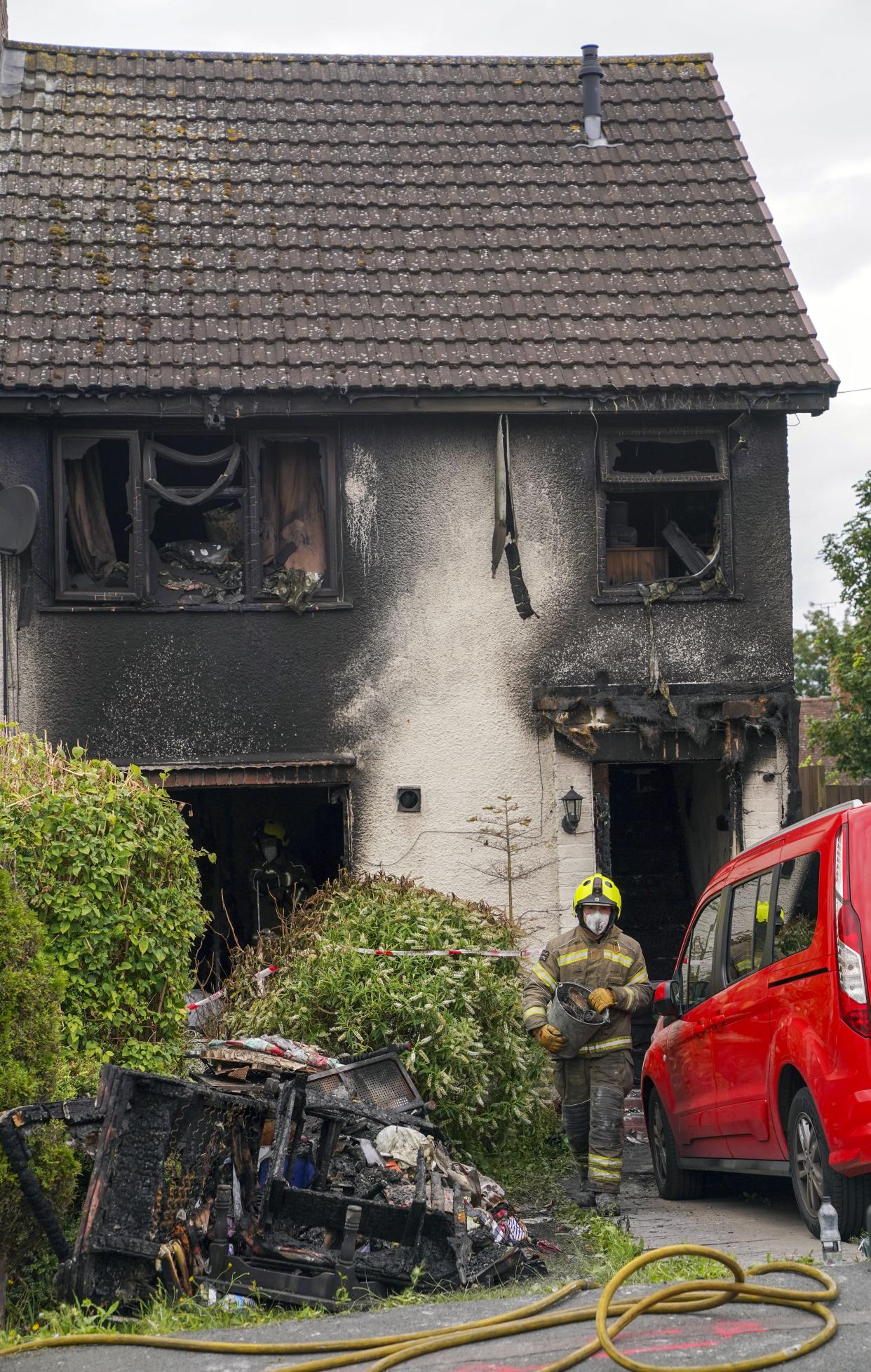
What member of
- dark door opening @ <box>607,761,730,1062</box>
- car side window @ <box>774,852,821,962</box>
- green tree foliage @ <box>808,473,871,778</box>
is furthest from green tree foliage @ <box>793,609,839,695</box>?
car side window @ <box>774,852,821,962</box>

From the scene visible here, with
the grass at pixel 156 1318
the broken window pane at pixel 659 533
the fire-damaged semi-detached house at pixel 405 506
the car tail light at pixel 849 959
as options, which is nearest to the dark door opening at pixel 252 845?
the fire-damaged semi-detached house at pixel 405 506

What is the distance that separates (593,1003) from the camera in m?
9.16

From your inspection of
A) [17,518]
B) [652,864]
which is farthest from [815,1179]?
[652,864]

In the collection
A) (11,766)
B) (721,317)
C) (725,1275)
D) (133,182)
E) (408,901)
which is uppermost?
(133,182)

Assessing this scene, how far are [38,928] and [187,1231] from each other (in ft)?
4.78

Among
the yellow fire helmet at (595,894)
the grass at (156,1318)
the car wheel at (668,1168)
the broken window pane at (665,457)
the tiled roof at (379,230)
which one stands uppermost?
the tiled roof at (379,230)

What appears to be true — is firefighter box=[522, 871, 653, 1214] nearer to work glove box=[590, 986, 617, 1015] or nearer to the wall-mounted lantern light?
work glove box=[590, 986, 617, 1015]

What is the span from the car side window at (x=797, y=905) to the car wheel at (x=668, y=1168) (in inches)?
90.1

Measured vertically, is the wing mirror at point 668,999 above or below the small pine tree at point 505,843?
below

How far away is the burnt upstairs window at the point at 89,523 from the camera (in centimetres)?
1233

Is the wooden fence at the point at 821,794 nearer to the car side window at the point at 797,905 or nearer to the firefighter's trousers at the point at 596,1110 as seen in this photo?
the firefighter's trousers at the point at 596,1110

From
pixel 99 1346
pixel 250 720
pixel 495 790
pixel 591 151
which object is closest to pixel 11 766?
pixel 99 1346

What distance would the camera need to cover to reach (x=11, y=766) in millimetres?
8086

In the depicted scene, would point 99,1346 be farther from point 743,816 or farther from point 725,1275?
point 743,816
